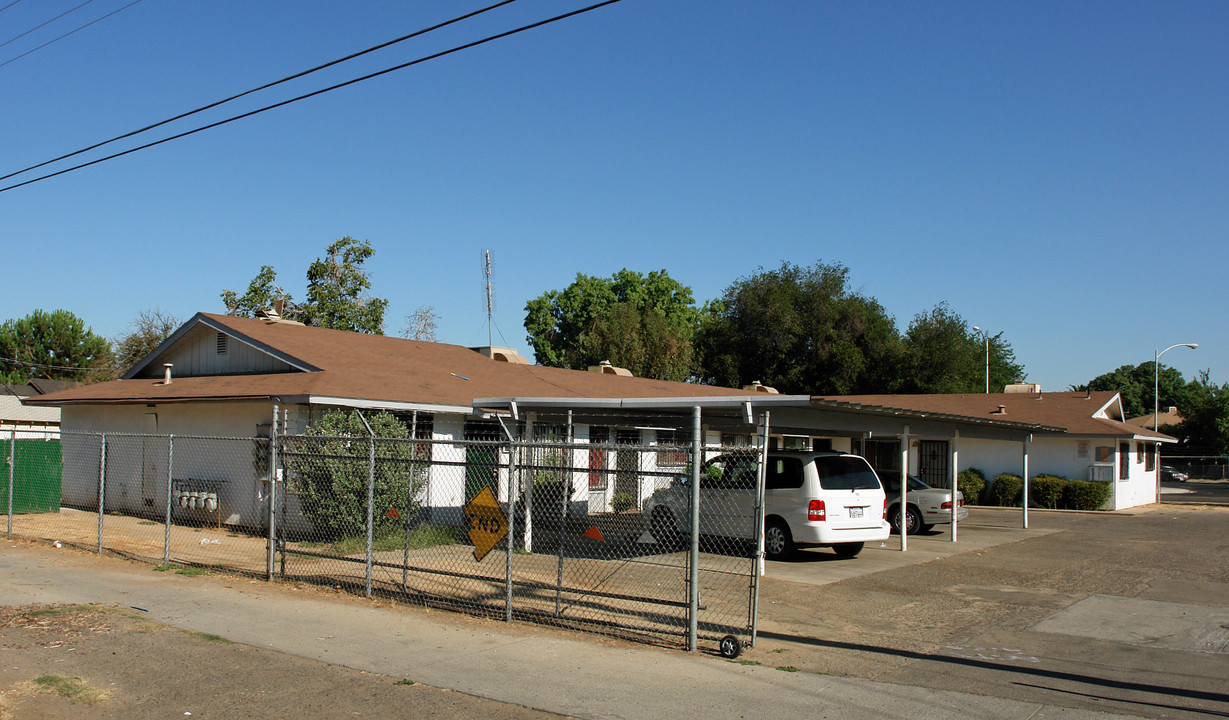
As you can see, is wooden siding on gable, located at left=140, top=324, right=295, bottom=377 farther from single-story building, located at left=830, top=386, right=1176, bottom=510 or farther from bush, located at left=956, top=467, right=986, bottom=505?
bush, located at left=956, top=467, right=986, bottom=505

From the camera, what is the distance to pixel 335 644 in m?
8.19

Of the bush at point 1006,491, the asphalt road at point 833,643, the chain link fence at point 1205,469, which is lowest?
the chain link fence at point 1205,469

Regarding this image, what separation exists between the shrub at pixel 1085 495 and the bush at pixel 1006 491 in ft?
4.81

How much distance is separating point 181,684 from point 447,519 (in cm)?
1093

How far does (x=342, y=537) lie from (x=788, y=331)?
36694 millimetres

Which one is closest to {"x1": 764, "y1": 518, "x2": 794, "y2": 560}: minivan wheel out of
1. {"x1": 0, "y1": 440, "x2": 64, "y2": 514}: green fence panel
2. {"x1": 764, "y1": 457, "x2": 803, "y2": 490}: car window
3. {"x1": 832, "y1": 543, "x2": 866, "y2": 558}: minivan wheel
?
{"x1": 764, "y1": 457, "x2": 803, "y2": 490}: car window

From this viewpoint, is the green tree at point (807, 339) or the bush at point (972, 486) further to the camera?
the green tree at point (807, 339)

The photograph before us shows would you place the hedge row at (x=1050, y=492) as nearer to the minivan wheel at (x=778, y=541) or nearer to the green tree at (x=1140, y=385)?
the minivan wheel at (x=778, y=541)

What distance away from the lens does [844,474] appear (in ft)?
47.4

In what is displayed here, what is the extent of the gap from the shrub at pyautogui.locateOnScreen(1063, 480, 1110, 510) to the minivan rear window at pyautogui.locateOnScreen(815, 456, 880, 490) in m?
18.5

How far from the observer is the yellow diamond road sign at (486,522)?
9.61m

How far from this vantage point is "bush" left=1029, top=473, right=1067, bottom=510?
30062 millimetres

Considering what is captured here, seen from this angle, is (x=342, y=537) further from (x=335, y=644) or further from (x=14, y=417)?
(x=14, y=417)

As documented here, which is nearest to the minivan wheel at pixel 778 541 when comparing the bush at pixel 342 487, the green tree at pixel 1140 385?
the bush at pixel 342 487
